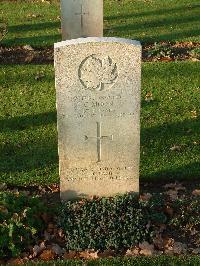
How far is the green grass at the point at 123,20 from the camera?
1163 cm

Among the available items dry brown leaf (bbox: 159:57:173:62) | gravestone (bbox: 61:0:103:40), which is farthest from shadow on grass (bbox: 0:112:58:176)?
dry brown leaf (bbox: 159:57:173:62)

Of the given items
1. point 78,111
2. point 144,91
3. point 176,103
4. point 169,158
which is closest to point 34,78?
point 144,91

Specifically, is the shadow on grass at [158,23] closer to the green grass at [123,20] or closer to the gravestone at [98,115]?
the green grass at [123,20]

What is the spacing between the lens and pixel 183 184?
6.34 m

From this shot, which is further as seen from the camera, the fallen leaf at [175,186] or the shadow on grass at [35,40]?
the shadow on grass at [35,40]

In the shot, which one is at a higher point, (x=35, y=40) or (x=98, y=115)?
(x=35, y=40)

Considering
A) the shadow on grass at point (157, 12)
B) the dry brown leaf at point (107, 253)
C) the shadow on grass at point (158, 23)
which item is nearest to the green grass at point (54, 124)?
the dry brown leaf at point (107, 253)

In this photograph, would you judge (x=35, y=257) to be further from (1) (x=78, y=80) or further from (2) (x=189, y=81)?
(2) (x=189, y=81)

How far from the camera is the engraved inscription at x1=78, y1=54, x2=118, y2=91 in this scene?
5.13 meters

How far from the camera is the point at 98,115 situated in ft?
17.8

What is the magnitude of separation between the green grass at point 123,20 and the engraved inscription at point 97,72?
6.17 m

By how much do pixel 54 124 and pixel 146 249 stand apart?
121 inches

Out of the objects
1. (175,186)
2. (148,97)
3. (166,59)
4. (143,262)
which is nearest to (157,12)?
(166,59)

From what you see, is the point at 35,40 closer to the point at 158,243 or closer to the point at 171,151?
the point at 171,151
